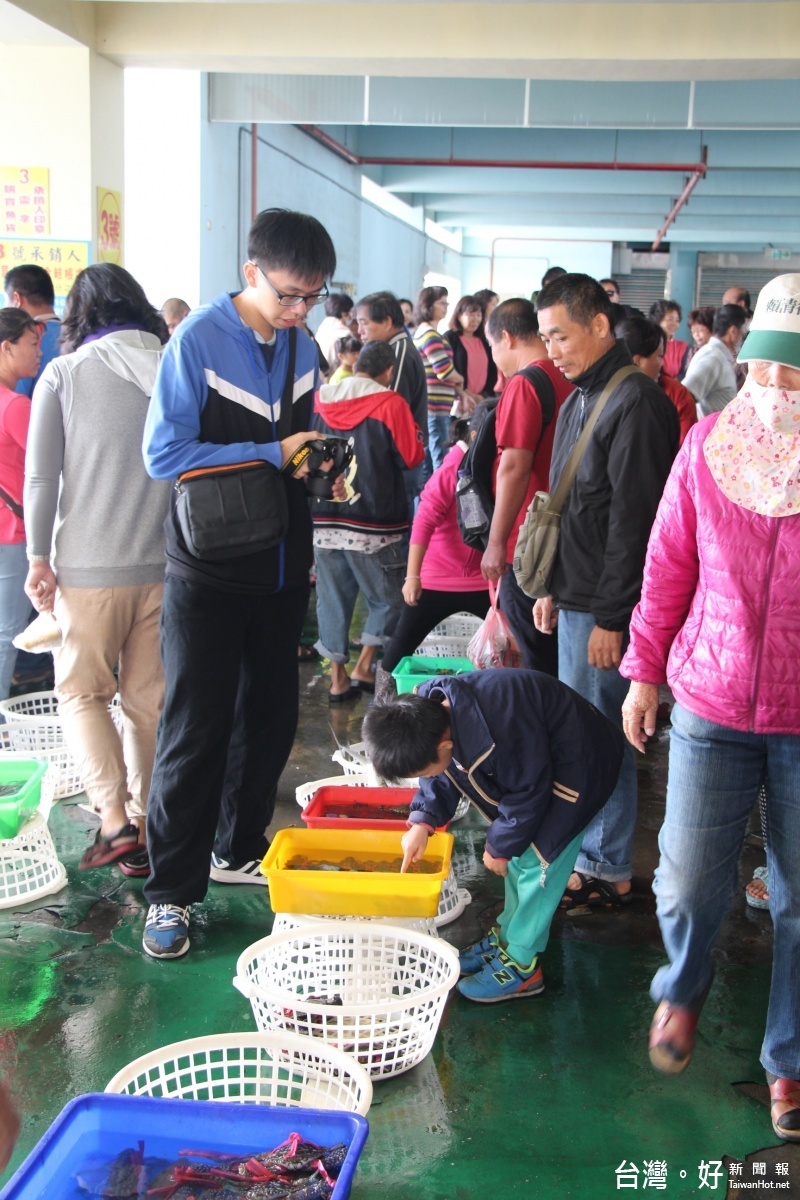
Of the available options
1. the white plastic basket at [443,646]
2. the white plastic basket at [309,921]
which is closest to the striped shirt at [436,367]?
the white plastic basket at [443,646]

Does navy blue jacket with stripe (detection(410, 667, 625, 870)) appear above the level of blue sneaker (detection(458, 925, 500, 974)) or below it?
above

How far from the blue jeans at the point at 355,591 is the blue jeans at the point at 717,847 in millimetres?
2747

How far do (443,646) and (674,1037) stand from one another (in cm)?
275

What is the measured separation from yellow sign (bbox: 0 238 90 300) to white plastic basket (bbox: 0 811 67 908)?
3.90 meters

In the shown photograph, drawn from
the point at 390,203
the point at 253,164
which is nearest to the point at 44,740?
the point at 253,164

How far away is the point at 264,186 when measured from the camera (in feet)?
33.3

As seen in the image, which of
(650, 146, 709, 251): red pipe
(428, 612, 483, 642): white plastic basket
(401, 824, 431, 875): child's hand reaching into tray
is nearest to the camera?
(401, 824, 431, 875): child's hand reaching into tray

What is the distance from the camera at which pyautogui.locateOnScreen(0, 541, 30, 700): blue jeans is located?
415cm

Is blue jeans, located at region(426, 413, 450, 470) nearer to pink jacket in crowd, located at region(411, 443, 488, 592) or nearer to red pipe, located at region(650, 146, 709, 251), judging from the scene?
pink jacket in crowd, located at region(411, 443, 488, 592)

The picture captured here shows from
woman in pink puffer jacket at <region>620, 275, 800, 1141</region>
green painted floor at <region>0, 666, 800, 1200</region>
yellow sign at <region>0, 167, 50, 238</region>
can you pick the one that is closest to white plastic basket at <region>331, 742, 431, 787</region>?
green painted floor at <region>0, 666, 800, 1200</region>

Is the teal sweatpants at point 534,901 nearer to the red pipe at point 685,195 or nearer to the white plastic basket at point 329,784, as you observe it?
the white plastic basket at point 329,784

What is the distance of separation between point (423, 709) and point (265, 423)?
2.83ft

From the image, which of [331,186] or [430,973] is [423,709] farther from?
[331,186]

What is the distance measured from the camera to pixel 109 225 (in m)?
6.25
